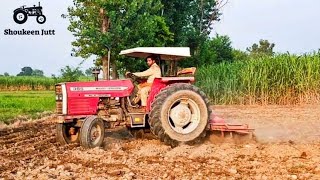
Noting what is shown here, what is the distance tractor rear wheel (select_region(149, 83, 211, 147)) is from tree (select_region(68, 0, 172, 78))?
1155 cm

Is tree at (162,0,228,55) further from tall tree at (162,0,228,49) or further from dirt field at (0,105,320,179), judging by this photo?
dirt field at (0,105,320,179)

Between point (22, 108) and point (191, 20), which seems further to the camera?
point (191, 20)

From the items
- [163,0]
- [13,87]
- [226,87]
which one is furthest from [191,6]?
[13,87]

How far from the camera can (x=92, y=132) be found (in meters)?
8.93

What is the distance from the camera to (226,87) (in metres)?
22.1

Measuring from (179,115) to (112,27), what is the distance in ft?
41.4

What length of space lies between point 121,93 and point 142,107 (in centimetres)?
46

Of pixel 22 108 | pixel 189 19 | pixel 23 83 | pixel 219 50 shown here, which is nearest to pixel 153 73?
pixel 22 108

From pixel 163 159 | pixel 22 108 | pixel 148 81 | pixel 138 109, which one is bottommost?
pixel 163 159

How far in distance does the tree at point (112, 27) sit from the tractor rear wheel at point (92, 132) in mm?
11727

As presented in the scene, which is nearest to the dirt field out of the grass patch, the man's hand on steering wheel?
the man's hand on steering wheel

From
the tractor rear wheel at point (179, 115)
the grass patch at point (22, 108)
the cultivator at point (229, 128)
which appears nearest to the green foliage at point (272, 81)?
the grass patch at point (22, 108)

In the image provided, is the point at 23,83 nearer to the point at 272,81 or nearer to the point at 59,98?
the point at 272,81

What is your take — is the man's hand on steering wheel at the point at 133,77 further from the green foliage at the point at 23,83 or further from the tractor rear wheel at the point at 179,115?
the green foliage at the point at 23,83
